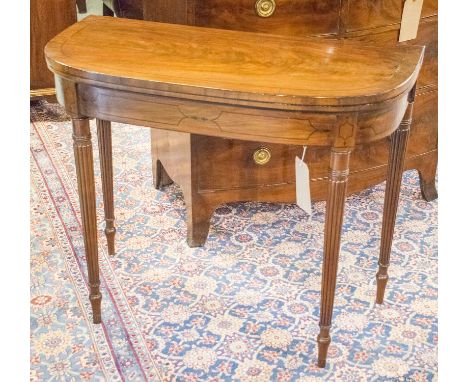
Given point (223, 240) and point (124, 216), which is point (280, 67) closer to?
point (223, 240)

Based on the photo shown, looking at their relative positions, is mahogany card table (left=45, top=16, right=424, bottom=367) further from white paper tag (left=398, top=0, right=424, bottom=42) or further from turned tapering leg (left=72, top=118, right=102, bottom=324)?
white paper tag (left=398, top=0, right=424, bottom=42)

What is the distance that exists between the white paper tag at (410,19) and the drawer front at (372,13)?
2 cm

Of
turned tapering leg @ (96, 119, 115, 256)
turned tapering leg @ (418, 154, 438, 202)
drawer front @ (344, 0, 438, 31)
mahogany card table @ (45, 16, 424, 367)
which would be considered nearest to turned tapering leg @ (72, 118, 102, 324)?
mahogany card table @ (45, 16, 424, 367)

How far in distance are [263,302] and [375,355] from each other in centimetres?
45

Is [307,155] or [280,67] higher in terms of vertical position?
[280,67]

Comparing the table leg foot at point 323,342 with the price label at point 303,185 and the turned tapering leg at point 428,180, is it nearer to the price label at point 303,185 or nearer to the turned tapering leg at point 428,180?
the price label at point 303,185

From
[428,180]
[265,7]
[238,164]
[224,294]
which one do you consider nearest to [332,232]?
[224,294]

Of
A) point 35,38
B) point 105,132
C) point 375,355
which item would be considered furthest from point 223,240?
point 35,38

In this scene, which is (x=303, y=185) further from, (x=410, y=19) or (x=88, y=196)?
(x=410, y=19)

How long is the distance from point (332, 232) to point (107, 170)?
3.21 ft

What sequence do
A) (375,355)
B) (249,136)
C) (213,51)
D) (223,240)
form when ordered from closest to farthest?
1. (249,136)
2. (213,51)
3. (375,355)
4. (223,240)

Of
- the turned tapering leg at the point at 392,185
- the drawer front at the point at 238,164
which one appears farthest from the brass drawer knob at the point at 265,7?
the turned tapering leg at the point at 392,185

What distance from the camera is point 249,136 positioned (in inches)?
72.0

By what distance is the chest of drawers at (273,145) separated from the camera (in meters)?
2.43
